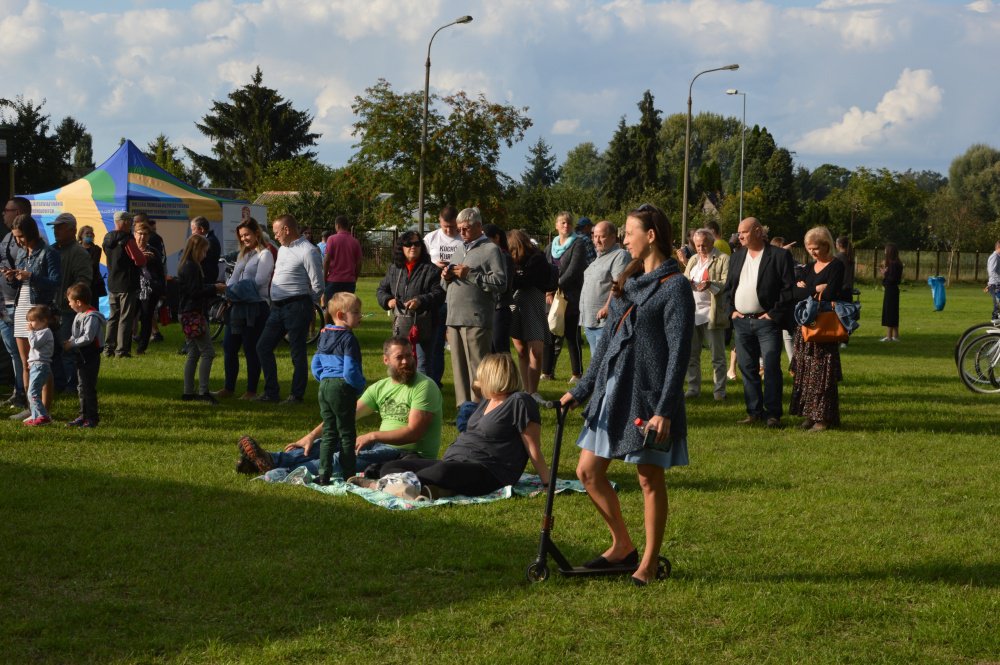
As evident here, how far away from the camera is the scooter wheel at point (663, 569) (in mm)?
5859

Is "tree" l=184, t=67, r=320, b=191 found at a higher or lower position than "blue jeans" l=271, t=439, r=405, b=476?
higher

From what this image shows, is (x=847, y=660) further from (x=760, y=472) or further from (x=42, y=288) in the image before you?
(x=42, y=288)

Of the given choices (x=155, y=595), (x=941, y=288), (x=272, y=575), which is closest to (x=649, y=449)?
(x=272, y=575)

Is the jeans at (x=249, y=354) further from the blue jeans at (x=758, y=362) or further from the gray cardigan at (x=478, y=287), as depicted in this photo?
the blue jeans at (x=758, y=362)

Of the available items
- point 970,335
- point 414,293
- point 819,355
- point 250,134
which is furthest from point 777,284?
point 250,134

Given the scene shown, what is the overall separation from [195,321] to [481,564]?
7047 millimetres

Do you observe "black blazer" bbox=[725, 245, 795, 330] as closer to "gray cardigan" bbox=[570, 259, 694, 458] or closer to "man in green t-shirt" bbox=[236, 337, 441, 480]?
"man in green t-shirt" bbox=[236, 337, 441, 480]

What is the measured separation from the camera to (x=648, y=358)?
553cm

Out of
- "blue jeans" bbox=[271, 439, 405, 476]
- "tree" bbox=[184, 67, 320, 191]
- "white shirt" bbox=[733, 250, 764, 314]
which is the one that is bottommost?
"blue jeans" bbox=[271, 439, 405, 476]

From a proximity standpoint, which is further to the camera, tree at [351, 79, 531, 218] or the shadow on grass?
tree at [351, 79, 531, 218]

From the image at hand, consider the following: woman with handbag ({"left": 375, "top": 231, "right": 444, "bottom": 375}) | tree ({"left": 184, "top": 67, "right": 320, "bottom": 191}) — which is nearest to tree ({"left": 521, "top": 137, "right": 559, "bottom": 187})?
tree ({"left": 184, "top": 67, "right": 320, "bottom": 191})

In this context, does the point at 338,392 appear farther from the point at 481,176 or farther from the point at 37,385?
the point at 481,176

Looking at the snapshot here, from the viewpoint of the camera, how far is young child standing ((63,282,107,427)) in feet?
32.8

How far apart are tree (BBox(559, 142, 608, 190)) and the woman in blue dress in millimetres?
153895
